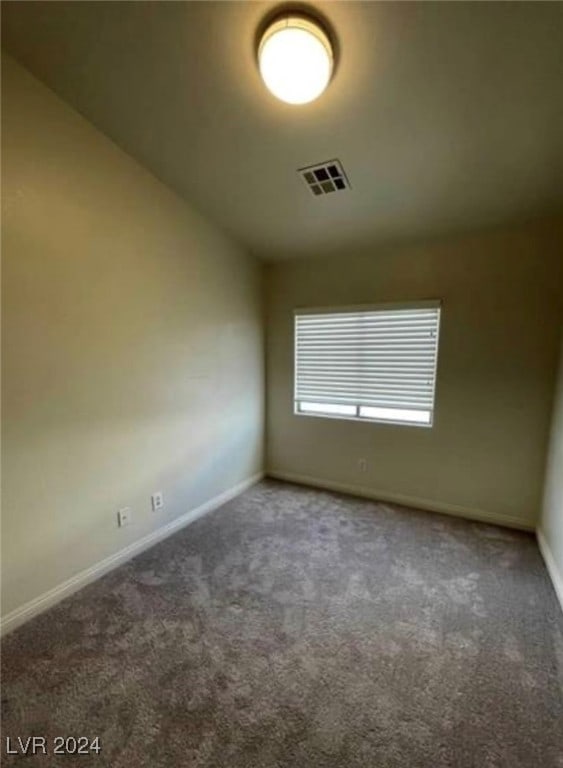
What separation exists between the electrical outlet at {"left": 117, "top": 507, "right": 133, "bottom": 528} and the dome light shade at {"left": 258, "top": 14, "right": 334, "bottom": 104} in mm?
2599

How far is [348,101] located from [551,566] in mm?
3069

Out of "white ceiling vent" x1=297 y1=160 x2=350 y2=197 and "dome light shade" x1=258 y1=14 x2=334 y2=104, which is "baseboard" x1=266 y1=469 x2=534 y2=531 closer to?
"white ceiling vent" x1=297 y1=160 x2=350 y2=197

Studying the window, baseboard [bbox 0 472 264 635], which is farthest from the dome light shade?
baseboard [bbox 0 472 264 635]

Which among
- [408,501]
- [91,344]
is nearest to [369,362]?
[408,501]

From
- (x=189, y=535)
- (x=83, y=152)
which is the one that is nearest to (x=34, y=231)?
(x=83, y=152)

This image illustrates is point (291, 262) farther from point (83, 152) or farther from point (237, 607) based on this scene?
point (237, 607)

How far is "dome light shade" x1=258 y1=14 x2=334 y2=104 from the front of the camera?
149 centimetres

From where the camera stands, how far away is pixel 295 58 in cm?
153

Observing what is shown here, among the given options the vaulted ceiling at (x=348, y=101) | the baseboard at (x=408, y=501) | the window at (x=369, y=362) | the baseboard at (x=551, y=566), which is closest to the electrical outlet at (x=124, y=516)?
the baseboard at (x=408, y=501)

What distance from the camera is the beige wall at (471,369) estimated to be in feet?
8.95

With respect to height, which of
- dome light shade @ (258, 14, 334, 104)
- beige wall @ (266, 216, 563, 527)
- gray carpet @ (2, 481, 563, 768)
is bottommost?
gray carpet @ (2, 481, 563, 768)

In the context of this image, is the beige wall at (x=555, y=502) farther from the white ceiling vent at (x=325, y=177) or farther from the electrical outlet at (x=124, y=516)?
the electrical outlet at (x=124, y=516)

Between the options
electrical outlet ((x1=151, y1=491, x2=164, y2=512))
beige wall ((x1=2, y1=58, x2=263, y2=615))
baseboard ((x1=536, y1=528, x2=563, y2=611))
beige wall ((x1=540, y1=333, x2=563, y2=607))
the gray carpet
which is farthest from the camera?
electrical outlet ((x1=151, y1=491, x2=164, y2=512))

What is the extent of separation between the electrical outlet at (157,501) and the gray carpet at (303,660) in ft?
0.90
